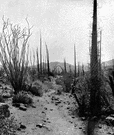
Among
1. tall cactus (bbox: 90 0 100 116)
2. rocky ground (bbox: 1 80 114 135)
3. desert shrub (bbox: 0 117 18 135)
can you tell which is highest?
tall cactus (bbox: 90 0 100 116)

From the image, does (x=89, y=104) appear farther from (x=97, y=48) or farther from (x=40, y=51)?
(x=40, y=51)

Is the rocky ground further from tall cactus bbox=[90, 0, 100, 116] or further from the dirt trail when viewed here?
tall cactus bbox=[90, 0, 100, 116]

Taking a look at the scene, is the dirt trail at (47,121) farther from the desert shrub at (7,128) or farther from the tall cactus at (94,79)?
the tall cactus at (94,79)

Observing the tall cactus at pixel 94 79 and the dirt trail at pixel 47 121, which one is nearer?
the dirt trail at pixel 47 121

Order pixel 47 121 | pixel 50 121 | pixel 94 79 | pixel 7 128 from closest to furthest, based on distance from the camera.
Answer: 1. pixel 7 128
2. pixel 47 121
3. pixel 50 121
4. pixel 94 79

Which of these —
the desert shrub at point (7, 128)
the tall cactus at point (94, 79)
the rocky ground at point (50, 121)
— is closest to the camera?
the desert shrub at point (7, 128)

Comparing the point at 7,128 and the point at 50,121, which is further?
the point at 50,121

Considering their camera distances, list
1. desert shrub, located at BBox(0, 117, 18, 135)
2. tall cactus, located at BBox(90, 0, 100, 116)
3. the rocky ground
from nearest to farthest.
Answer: desert shrub, located at BBox(0, 117, 18, 135), the rocky ground, tall cactus, located at BBox(90, 0, 100, 116)

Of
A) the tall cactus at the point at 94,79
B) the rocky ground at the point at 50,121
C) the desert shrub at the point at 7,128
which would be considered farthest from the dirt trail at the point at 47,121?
the tall cactus at the point at 94,79

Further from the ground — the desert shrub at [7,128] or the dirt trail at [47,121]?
the desert shrub at [7,128]

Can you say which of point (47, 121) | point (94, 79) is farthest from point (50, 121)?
point (94, 79)

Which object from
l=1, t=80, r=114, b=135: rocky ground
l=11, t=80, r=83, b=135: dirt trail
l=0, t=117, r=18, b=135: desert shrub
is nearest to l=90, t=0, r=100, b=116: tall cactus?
l=1, t=80, r=114, b=135: rocky ground

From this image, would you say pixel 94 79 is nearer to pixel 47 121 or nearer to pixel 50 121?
pixel 50 121

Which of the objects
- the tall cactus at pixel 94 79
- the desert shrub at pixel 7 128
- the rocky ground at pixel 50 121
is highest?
the tall cactus at pixel 94 79
